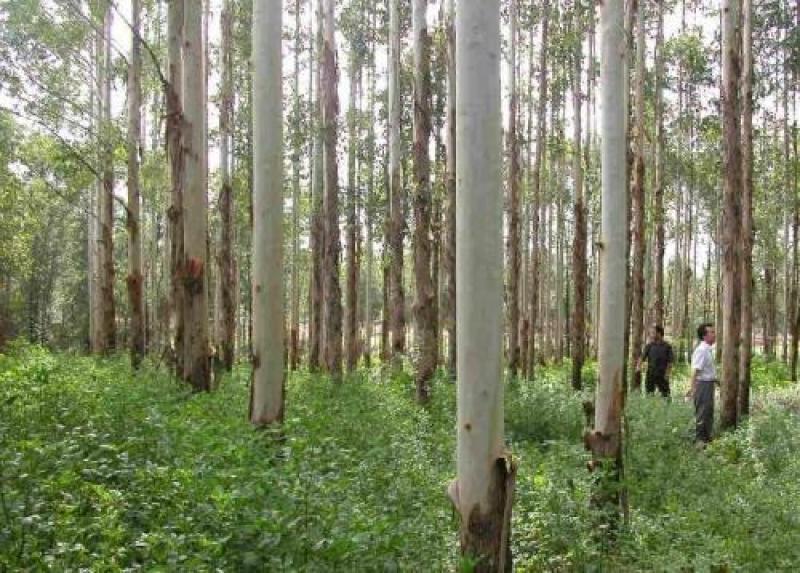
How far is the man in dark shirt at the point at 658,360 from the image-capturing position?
12.4 metres

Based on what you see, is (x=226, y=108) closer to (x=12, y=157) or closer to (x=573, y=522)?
(x=12, y=157)

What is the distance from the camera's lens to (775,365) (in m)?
24.9

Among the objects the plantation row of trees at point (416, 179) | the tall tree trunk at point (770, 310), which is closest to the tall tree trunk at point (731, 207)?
the plantation row of trees at point (416, 179)

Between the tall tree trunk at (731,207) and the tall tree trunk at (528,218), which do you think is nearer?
the tall tree trunk at (731,207)

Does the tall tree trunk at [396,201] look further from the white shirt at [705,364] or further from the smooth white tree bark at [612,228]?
the smooth white tree bark at [612,228]

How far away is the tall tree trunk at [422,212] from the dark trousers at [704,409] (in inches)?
146

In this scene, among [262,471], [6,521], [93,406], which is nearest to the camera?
[6,521]

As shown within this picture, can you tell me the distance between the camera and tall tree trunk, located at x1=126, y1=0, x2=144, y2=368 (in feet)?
43.8

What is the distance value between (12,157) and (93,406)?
1782 cm

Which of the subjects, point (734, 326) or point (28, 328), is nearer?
point (734, 326)

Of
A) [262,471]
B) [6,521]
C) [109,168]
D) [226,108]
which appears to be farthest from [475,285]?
[226,108]

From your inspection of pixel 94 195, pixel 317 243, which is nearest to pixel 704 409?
pixel 317 243

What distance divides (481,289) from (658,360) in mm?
10035

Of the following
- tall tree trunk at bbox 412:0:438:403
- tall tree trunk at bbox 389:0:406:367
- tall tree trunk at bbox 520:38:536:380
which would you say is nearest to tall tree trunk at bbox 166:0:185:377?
tall tree trunk at bbox 412:0:438:403
